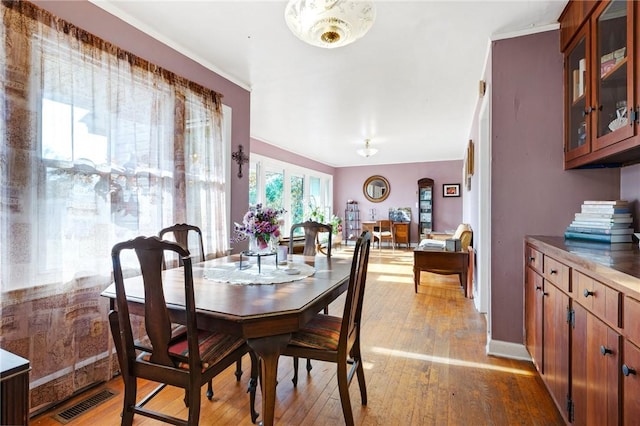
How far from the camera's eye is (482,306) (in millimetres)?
3363

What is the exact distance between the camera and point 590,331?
1.23 meters

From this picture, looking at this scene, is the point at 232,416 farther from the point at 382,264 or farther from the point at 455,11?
the point at 382,264

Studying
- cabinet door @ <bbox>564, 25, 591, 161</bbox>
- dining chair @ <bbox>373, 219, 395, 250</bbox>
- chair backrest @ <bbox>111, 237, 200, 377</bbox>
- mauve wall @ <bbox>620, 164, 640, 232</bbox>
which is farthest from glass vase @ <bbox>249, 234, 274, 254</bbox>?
dining chair @ <bbox>373, 219, 395, 250</bbox>

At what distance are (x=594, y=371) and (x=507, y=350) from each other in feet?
4.48

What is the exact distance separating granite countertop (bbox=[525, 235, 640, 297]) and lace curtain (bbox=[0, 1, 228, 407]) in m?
2.57

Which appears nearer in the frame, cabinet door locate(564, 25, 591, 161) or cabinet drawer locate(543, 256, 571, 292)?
cabinet drawer locate(543, 256, 571, 292)

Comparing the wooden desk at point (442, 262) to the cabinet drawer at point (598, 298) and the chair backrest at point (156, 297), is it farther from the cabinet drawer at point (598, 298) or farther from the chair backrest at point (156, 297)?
the chair backrest at point (156, 297)

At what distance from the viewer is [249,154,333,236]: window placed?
20.5 ft

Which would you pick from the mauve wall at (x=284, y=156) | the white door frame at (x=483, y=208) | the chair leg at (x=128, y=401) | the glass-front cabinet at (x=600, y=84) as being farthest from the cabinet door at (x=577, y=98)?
the mauve wall at (x=284, y=156)

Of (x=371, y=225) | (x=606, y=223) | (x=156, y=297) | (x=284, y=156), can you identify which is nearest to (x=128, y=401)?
(x=156, y=297)

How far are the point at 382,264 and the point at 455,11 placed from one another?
4739 millimetres

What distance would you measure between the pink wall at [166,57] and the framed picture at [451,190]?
6.57 m

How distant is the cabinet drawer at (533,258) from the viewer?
195 centimetres

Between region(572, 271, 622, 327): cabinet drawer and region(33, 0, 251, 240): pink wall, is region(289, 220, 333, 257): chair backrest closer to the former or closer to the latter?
region(33, 0, 251, 240): pink wall
